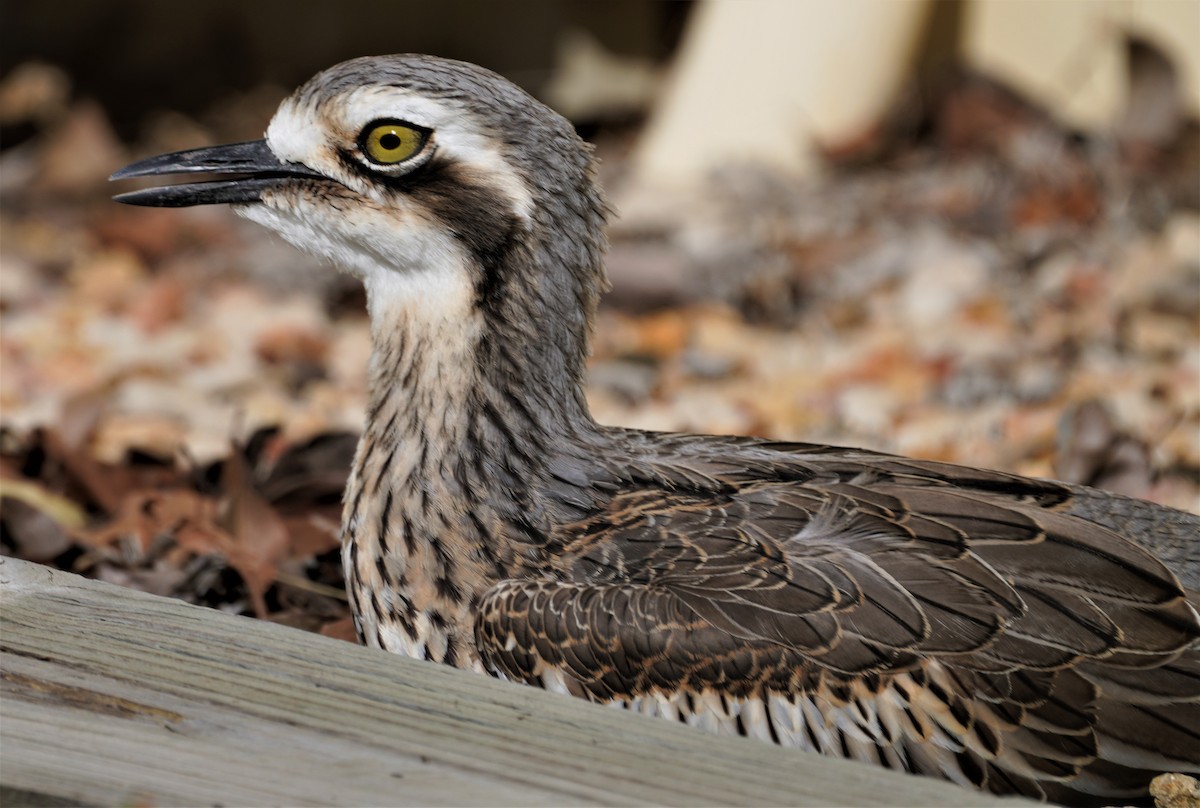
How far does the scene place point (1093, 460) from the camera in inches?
155

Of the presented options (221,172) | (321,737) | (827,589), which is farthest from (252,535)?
(321,737)

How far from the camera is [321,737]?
185cm

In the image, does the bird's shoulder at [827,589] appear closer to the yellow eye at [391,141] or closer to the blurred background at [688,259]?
the yellow eye at [391,141]

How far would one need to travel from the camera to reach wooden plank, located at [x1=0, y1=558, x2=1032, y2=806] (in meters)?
1.75

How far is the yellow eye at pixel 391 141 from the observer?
2855 millimetres

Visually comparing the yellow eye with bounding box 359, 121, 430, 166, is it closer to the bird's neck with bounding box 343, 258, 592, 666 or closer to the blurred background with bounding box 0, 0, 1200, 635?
the bird's neck with bounding box 343, 258, 592, 666

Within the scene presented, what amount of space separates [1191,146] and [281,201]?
571 centimetres

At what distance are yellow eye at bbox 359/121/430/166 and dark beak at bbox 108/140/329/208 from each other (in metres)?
0.12

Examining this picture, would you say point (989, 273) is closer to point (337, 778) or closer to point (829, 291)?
point (829, 291)

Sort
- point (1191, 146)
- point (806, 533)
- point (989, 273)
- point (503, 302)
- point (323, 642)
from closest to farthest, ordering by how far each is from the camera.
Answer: point (323, 642), point (806, 533), point (503, 302), point (989, 273), point (1191, 146)

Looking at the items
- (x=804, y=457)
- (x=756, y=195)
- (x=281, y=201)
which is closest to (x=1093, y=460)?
(x=804, y=457)

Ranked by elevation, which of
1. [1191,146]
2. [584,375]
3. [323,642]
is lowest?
[323,642]

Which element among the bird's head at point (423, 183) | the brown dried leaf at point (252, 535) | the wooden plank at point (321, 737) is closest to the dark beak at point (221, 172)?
the bird's head at point (423, 183)

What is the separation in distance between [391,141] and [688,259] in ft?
13.1
